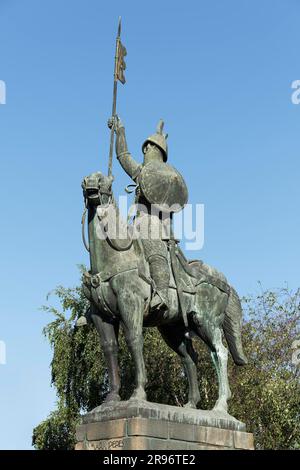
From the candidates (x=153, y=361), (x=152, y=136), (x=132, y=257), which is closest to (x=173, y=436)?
(x=132, y=257)

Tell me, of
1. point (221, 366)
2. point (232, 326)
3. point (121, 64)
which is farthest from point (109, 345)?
point (121, 64)

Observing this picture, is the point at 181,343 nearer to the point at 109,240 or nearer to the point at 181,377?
the point at 109,240

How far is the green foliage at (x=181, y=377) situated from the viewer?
20688mm

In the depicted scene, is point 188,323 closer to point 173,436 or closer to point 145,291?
point 145,291

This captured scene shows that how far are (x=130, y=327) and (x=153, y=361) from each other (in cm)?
1280

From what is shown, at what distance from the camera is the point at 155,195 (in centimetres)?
1161

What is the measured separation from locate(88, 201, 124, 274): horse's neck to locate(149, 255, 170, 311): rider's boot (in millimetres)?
628

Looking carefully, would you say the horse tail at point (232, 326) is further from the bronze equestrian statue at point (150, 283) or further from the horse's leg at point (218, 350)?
the horse's leg at point (218, 350)

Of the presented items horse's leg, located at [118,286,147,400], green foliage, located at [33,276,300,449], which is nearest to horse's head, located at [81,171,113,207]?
horse's leg, located at [118,286,147,400]

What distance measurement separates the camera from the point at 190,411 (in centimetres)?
1054

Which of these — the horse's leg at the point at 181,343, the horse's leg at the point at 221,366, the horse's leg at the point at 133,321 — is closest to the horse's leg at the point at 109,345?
the horse's leg at the point at 133,321

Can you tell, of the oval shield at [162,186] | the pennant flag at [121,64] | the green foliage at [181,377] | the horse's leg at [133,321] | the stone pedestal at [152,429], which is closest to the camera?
the stone pedestal at [152,429]

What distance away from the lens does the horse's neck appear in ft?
34.4

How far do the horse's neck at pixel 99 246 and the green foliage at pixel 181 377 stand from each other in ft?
35.9
